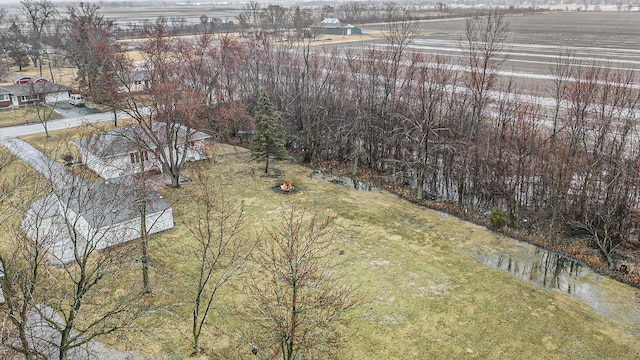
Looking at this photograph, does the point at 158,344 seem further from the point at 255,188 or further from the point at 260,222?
the point at 255,188

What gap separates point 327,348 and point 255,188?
14.7 m

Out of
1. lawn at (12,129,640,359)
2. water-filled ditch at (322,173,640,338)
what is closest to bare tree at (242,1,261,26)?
lawn at (12,129,640,359)

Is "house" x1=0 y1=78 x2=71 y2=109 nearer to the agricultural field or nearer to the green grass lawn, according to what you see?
the green grass lawn

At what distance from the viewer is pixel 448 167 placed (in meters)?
27.8

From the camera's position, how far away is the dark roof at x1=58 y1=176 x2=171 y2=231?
52.9 ft

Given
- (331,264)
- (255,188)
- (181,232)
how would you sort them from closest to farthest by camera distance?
(331,264) < (181,232) < (255,188)

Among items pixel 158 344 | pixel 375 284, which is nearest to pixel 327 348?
pixel 375 284

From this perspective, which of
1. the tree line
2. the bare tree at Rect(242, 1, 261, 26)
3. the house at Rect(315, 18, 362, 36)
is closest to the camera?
the tree line

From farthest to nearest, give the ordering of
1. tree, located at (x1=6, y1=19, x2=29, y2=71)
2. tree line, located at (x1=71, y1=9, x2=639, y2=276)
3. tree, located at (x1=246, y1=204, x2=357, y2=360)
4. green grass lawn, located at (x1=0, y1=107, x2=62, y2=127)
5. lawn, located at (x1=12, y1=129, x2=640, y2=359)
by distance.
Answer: tree, located at (x1=6, y1=19, x2=29, y2=71) < green grass lawn, located at (x1=0, y1=107, x2=62, y2=127) < tree line, located at (x1=71, y1=9, x2=639, y2=276) < lawn, located at (x1=12, y1=129, x2=640, y2=359) < tree, located at (x1=246, y1=204, x2=357, y2=360)

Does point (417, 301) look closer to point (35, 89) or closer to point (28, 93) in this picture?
point (35, 89)

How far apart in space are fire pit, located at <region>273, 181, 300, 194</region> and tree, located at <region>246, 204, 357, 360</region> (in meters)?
3.50

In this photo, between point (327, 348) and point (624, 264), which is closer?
point (327, 348)

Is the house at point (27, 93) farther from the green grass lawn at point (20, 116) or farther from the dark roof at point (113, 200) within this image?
the dark roof at point (113, 200)

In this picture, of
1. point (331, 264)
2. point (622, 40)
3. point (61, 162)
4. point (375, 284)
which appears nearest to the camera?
point (375, 284)
